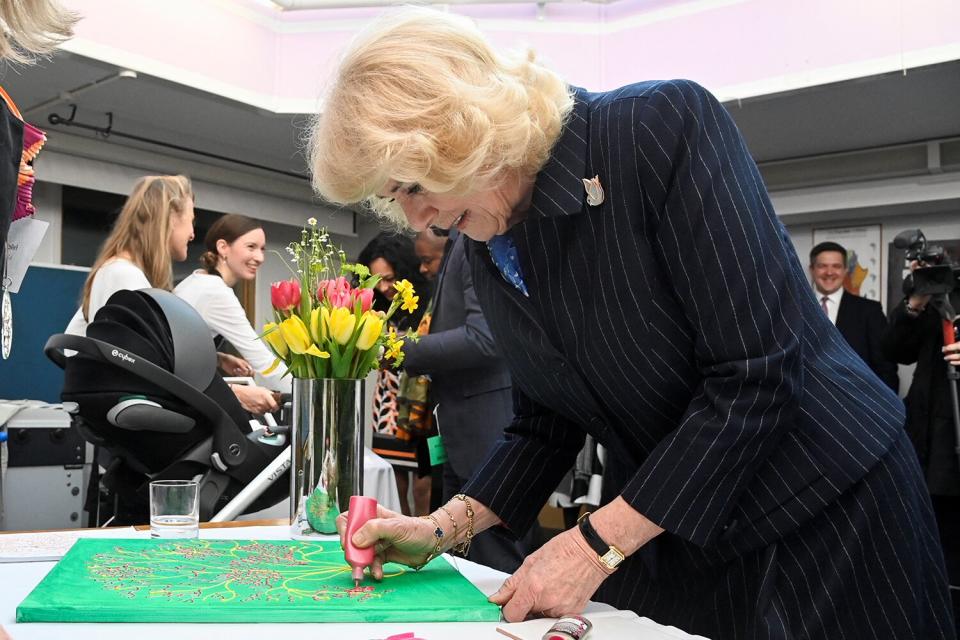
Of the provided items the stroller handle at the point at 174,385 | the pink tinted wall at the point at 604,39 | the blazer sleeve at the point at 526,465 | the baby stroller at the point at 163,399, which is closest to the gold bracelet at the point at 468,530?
the blazer sleeve at the point at 526,465

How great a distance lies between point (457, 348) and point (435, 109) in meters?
1.65

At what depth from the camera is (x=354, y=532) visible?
1032 millimetres

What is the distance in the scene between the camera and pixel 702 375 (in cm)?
101

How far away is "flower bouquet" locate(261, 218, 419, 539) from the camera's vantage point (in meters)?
1.40

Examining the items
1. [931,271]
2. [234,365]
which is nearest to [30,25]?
[234,365]

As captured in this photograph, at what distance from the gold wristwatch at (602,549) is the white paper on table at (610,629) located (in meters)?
0.05

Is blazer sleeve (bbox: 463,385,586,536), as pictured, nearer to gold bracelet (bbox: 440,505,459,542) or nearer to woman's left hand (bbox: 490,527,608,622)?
gold bracelet (bbox: 440,505,459,542)

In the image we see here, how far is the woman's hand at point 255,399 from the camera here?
273cm

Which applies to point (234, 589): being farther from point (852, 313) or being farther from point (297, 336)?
point (852, 313)

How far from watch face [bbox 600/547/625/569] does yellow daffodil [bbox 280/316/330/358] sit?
1.98 feet

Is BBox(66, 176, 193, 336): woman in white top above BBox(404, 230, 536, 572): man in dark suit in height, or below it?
above

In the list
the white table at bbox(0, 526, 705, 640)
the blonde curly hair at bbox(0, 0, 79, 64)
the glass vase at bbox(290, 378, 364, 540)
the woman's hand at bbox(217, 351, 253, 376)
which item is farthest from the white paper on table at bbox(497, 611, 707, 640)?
the woman's hand at bbox(217, 351, 253, 376)

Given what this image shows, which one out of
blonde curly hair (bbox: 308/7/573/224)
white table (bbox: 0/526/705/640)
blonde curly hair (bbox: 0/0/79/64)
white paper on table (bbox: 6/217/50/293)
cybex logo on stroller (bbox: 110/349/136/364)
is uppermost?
blonde curly hair (bbox: 0/0/79/64)

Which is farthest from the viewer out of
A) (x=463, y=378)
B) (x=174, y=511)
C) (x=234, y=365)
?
(x=234, y=365)
